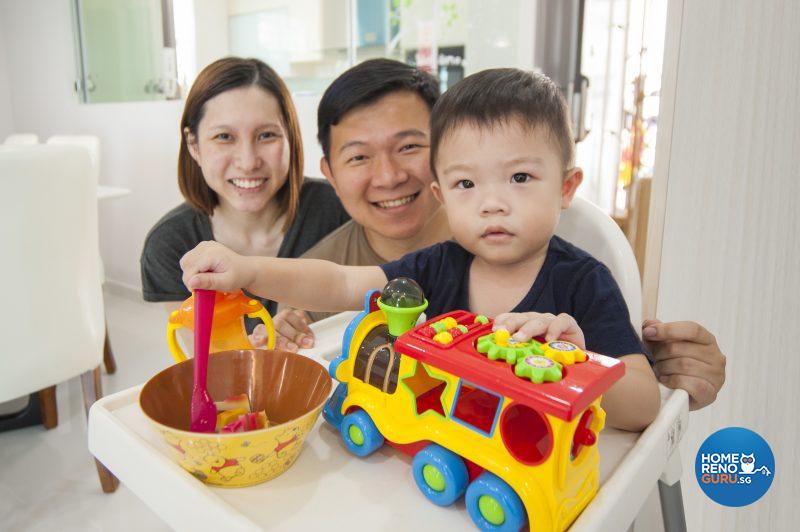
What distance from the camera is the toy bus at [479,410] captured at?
0.38 m

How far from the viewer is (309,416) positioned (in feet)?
1.53

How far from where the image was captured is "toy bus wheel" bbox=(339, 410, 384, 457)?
497mm

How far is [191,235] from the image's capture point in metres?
0.98

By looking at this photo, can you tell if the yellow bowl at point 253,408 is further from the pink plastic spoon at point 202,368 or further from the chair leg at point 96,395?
the chair leg at point 96,395

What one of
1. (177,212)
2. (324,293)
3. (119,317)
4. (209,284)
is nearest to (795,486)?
(324,293)

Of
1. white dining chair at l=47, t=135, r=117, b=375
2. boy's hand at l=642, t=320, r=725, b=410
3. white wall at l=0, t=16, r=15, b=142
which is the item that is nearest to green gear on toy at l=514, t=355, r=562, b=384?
boy's hand at l=642, t=320, r=725, b=410

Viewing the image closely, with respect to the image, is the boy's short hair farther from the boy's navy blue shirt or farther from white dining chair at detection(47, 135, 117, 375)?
white dining chair at detection(47, 135, 117, 375)

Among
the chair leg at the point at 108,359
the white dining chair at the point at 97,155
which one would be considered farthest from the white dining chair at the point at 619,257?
the chair leg at the point at 108,359

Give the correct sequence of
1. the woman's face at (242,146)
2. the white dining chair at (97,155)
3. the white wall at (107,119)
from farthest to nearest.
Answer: the white wall at (107,119) < the white dining chair at (97,155) < the woman's face at (242,146)

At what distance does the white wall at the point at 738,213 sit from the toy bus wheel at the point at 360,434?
0.66 metres

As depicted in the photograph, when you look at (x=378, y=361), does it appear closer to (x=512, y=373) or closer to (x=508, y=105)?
(x=512, y=373)

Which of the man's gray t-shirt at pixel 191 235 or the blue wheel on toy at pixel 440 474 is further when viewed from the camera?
the man's gray t-shirt at pixel 191 235

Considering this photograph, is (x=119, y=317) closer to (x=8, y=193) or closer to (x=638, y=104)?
(x=8, y=193)

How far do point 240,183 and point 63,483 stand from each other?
98 cm
